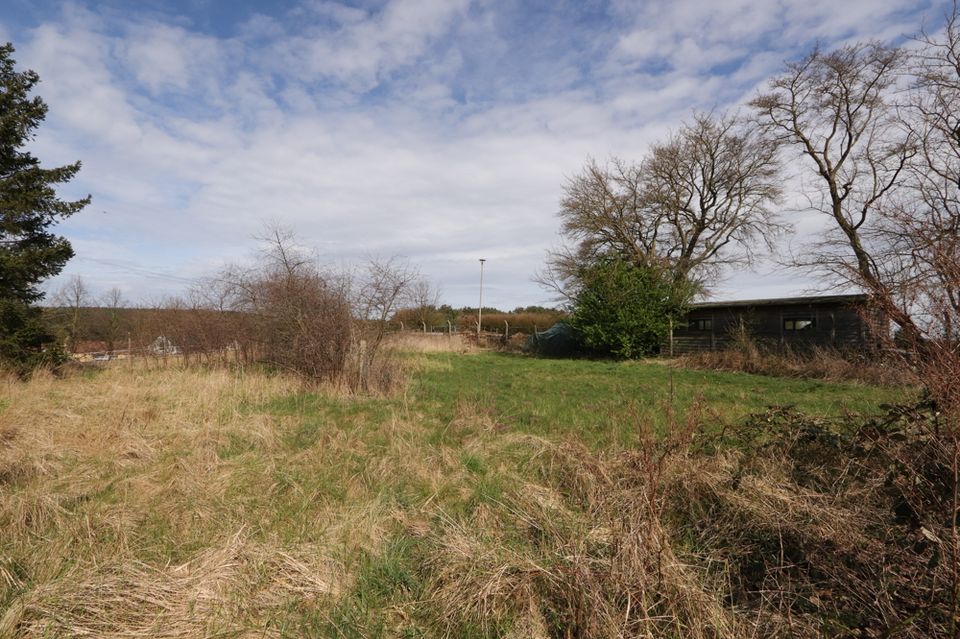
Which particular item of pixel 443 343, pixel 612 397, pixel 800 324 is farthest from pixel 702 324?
pixel 612 397

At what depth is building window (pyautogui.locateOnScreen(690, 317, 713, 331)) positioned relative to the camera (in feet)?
66.3

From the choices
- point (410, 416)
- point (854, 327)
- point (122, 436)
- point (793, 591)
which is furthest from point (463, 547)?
point (854, 327)

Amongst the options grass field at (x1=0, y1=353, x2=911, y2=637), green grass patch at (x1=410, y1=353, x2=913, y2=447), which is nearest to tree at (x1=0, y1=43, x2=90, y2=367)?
grass field at (x1=0, y1=353, x2=911, y2=637)

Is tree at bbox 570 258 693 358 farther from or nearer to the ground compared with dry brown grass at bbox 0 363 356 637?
farther from the ground

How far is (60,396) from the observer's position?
8.50 meters

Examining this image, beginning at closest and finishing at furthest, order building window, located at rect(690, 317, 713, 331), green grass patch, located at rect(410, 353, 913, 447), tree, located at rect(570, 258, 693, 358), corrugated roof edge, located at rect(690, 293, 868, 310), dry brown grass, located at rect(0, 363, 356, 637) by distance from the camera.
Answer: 1. dry brown grass, located at rect(0, 363, 356, 637)
2. green grass patch, located at rect(410, 353, 913, 447)
3. corrugated roof edge, located at rect(690, 293, 868, 310)
4. tree, located at rect(570, 258, 693, 358)
5. building window, located at rect(690, 317, 713, 331)

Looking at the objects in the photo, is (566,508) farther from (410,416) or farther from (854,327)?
(854,327)

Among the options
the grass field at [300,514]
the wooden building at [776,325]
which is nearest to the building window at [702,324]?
the wooden building at [776,325]

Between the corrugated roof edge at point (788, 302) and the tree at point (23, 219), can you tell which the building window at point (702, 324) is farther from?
the tree at point (23, 219)

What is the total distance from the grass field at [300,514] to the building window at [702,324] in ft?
40.6

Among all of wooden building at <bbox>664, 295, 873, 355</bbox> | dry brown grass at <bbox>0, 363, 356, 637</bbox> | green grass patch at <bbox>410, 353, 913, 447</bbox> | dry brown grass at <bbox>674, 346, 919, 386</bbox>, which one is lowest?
dry brown grass at <bbox>0, 363, 356, 637</bbox>

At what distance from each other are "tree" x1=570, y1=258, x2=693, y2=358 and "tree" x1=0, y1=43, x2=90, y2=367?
17.8 meters

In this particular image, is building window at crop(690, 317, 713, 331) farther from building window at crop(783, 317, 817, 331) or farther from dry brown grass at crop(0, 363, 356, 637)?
dry brown grass at crop(0, 363, 356, 637)

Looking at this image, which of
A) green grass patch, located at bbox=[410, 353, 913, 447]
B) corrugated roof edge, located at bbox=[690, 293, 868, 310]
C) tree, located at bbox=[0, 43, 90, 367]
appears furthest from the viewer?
corrugated roof edge, located at bbox=[690, 293, 868, 310]
